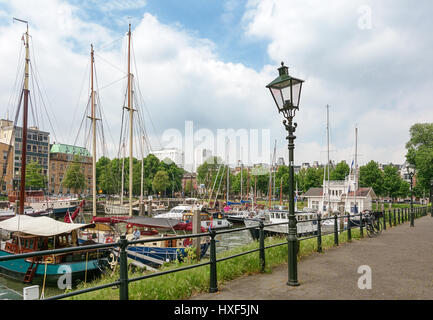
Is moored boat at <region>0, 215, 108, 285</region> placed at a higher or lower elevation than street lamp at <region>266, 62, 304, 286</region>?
lower

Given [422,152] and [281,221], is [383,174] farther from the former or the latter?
[281,221]

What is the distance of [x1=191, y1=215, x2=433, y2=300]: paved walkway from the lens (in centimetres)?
584

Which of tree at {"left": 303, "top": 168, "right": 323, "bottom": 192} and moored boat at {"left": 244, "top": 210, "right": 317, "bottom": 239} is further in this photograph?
tree at {"left": 303, "top": 168, "right": 323, "bottom": 192}

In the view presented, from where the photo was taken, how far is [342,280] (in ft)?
22.7

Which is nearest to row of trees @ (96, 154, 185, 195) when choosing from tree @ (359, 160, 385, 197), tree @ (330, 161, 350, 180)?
tree @ (330, 161, 350, 180)

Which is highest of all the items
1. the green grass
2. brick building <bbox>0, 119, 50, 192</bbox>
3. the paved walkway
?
brick building <bbox>0, 119, 50, 192</bbox>

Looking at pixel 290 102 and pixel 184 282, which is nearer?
pixel 184 282

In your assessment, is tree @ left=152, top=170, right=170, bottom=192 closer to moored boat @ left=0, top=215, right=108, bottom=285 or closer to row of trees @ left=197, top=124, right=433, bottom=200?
row of trees @ left=197, top=124, right=433, bottom=200

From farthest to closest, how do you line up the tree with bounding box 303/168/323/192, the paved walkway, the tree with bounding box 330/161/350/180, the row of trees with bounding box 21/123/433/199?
1. the tree with bounding box 303/168/323/192
2. the tree with bounding box 330/161/350/180
3. the row of trees with bounding box 21/123/433/199
4. the paved walkway

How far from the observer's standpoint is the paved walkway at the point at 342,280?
5.84m

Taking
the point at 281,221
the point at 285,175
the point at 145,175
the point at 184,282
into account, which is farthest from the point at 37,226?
the point at 285,175

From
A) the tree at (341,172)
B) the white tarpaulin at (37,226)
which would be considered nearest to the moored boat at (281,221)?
the white tarpaulin at (37,226)

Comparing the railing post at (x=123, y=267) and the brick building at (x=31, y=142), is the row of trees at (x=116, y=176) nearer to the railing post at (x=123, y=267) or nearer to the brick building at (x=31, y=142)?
the brick building at (x=31, y=142)
